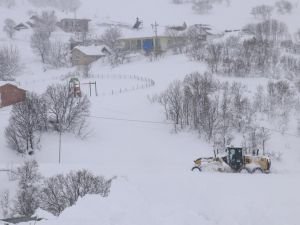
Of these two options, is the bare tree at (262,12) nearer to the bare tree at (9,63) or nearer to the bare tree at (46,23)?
the bare tree at (46,23)

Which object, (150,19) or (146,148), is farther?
(150,19)

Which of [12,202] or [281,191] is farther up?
[281,191]

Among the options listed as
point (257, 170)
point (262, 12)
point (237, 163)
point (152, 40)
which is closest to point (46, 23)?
point (152, 40)

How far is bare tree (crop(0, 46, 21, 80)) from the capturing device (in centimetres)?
7022

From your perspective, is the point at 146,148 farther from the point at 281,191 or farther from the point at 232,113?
the point at 281,191

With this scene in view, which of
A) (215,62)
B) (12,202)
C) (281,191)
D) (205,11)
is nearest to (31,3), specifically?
(205,11)

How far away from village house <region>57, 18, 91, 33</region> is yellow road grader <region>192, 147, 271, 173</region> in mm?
80598

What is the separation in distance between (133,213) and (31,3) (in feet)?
428

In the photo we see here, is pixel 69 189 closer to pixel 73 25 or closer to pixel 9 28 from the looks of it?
pixel 9 28

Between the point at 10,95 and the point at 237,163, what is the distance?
2923 centimetres

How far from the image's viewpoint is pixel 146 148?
3781cm

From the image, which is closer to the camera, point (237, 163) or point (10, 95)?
point (237, 163)

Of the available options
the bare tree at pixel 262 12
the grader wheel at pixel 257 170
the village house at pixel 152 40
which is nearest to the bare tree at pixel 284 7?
the bare tree at pixel 262 12

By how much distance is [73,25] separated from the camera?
10419cm
